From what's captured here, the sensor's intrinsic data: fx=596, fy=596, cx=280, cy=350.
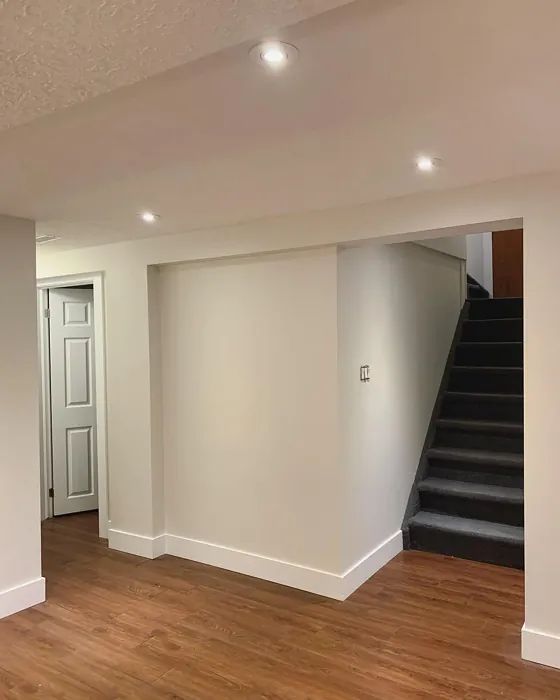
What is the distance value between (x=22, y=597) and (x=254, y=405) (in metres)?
1.71

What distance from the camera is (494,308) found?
19.1 feet

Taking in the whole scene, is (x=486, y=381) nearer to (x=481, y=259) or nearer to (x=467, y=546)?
(x=467, y=546)

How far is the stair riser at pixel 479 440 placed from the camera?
4.50m

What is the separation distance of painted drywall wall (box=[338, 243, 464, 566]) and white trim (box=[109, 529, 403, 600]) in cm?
9

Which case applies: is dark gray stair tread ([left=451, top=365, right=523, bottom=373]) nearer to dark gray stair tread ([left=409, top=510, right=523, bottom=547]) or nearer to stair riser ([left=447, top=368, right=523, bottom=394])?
stair riser ([left=447, top=368, right=523, bottom=394])

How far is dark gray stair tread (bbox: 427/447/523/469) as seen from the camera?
430 centimetres

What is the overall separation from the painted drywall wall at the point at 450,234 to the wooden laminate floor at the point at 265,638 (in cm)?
36

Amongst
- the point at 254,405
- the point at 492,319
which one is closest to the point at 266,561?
the point at 254,405

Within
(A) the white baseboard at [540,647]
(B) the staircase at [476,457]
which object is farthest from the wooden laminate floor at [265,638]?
(B) the staircase at [476,457]

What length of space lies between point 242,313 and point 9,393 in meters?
1.43

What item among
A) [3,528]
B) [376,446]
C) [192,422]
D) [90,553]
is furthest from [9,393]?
[376,446]

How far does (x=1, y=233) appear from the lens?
3.26 metres

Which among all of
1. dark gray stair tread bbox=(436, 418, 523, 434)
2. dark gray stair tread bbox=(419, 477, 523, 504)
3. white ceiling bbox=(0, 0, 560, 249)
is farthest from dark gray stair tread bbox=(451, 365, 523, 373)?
white ceiling bbox=(0, 0, 560, 249)

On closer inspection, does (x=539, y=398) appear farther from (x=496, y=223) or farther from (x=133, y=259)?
(x=133, y=259)
